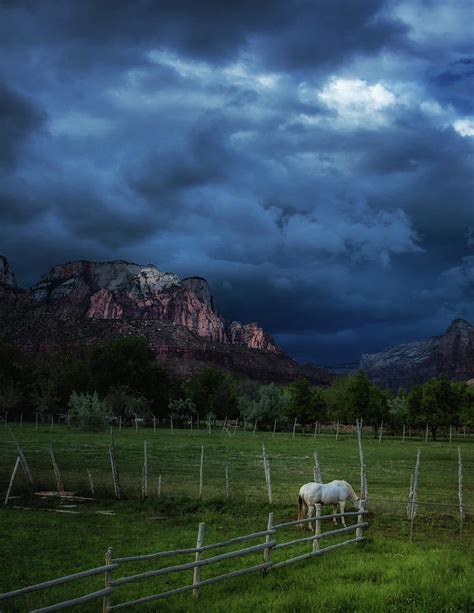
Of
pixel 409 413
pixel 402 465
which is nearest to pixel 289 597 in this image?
pixel 402 465

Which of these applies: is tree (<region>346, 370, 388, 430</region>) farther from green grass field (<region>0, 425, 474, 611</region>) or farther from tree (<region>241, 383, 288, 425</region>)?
green grass field (<region>0, 425, 474, 611</region>)

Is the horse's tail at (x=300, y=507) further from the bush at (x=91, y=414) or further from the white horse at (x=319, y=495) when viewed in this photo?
the bush at (x=91, y=414)

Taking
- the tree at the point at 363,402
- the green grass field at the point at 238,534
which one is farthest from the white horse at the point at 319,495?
the tree at the point at 363,402

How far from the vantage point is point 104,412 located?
76.1m

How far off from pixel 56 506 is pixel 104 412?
53.7m

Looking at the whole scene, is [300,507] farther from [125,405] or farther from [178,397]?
[178,397]

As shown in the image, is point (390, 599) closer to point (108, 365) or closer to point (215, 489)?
point (215, 489)

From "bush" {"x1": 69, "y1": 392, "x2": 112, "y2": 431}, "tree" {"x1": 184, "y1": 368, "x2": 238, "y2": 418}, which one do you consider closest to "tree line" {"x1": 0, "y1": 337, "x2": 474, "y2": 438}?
"tree" {"x1": 184, "y1": 368, "x2": 238, "y2": 418}

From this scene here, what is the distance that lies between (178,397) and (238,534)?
9038 cm

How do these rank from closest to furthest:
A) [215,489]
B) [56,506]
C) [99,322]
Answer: [56,506] → [215,489] → [99,322]

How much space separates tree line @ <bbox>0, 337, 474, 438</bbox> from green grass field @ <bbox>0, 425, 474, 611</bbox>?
44696mm

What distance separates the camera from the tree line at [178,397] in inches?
3164

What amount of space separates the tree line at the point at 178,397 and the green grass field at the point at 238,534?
44696mm

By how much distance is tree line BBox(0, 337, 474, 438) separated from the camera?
264 feet
